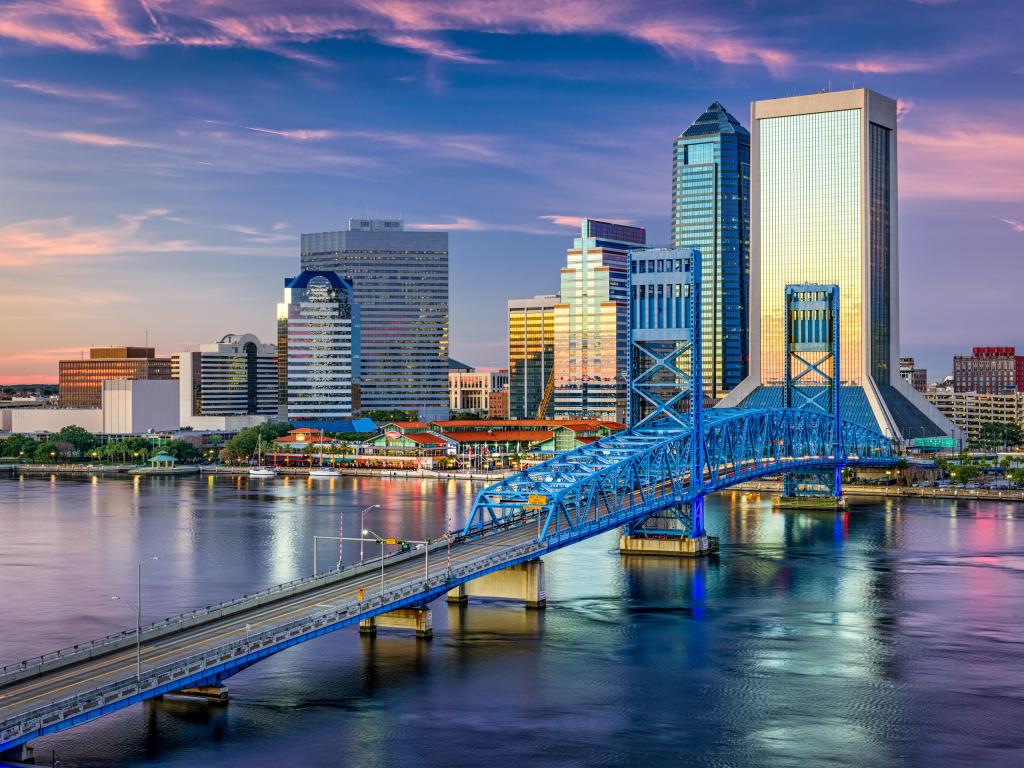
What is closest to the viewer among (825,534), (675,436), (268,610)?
(268,610)

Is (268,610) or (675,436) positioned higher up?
(675,436)

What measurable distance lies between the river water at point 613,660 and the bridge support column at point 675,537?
68.2 inches

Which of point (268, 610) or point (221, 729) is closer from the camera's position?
point (221, 729)

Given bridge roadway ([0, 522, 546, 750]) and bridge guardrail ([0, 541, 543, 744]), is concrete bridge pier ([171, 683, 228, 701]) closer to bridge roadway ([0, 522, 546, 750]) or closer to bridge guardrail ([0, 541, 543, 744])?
bridge roadway ([0, 522, 546, 750])

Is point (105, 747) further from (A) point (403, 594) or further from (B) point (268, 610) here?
(A) point (403, 594)

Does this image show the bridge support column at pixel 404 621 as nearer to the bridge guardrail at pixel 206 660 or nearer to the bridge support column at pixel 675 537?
the bridge guardrail at pixel 206 660

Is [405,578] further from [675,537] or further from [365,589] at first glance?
[675,537]

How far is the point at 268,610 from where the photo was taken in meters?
68.3

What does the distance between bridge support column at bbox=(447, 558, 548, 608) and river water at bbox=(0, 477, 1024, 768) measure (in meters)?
1.02

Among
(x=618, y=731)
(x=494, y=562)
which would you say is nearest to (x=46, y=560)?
(x=494, y=562)

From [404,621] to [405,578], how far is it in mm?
2443

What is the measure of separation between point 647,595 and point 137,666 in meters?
40.8

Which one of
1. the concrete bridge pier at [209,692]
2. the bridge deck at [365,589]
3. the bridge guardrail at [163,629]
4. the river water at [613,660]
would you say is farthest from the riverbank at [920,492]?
the concrete bridge pier at [209,692]

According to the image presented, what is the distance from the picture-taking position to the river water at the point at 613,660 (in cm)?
5534
